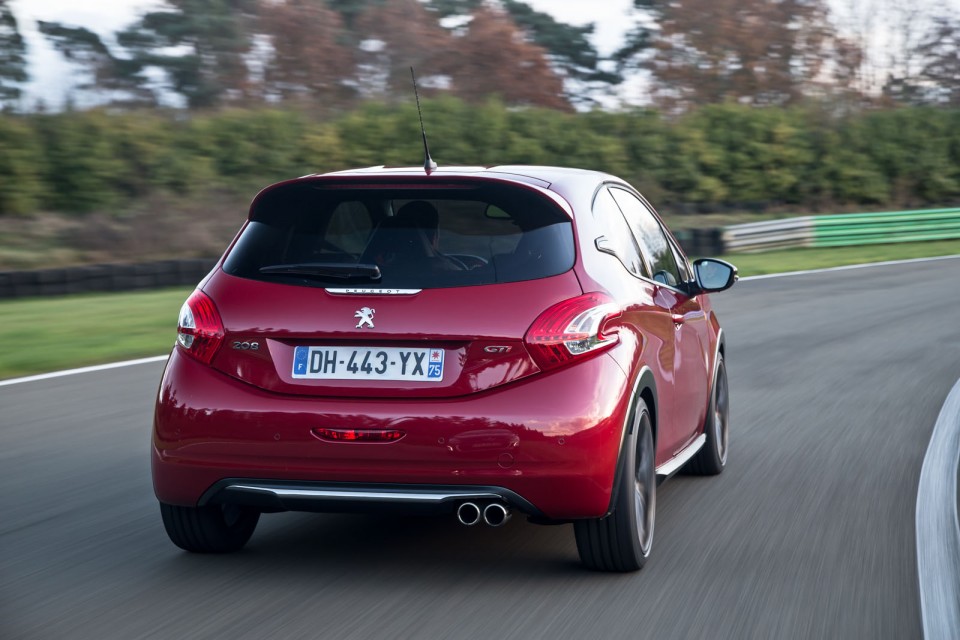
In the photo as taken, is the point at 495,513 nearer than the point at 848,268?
Yes

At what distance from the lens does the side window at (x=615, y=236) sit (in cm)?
534

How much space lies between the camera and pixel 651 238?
20.7 ft

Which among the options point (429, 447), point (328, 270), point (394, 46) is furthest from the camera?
point (394, 46)

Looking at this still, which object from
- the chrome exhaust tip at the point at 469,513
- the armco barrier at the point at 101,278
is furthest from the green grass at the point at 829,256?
the chrome exhaust tip at the point at 469,513

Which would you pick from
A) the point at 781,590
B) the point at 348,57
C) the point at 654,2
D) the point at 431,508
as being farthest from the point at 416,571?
the point at 654,2

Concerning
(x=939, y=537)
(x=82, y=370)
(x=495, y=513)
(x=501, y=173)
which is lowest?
(x=82, y=370)

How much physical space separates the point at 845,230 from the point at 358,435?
28251 mm

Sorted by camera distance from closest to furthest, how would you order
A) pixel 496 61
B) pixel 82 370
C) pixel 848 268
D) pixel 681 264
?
pixel 681 264 < pixel 82 370 < pixel 848 268 < pixel 496 61

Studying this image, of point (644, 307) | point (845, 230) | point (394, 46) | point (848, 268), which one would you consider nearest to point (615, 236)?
point (644, 307)

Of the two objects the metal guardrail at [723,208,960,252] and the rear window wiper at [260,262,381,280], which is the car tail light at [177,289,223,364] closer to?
the rear window wiper at [260,262,381,280]

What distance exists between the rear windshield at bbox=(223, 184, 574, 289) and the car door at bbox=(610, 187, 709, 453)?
90 cm

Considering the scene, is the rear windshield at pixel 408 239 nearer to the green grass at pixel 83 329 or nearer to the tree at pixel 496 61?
the green grass at pixel 83 329

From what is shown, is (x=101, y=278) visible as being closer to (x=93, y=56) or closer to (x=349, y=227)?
(x=349, y=227)

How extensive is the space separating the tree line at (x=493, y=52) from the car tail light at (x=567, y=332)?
129 feet
